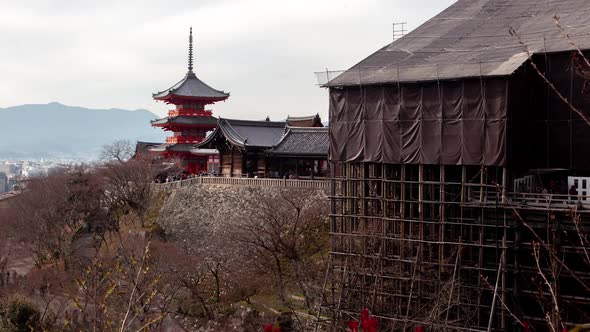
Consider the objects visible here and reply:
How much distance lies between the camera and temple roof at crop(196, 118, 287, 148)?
3650 centimetres

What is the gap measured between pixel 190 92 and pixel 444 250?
30.6 meters

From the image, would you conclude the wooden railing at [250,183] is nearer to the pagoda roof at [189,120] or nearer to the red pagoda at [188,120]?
→ the red pagoda at [188,120]

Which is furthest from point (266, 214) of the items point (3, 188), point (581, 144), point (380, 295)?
point (3, 188)

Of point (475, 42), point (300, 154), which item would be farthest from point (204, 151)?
point (475, 42)

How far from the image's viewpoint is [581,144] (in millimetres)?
20266

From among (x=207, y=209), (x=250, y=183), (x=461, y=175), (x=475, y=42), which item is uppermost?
(x=475, y=42)

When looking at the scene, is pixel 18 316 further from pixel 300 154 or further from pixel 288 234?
pixel 300 154

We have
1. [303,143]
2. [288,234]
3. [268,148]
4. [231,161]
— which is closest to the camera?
[288,234]

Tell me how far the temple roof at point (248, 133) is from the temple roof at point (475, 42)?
12993mm

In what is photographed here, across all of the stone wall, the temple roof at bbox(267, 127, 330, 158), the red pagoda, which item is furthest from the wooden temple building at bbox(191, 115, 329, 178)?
the red pagoda

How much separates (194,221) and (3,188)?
11776 centimetres

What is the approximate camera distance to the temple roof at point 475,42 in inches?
812

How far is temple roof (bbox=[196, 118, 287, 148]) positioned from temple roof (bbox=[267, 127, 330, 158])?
5.39 ft

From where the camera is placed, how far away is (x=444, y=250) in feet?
68.7
